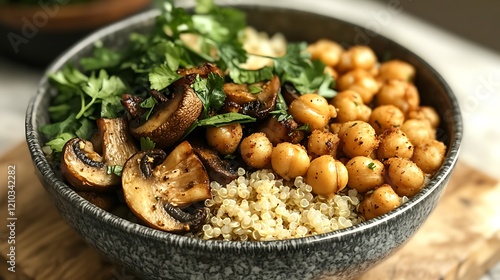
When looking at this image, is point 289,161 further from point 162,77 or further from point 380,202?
point 162,77

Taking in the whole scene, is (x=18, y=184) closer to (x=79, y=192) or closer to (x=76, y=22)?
(x=79, y=192)

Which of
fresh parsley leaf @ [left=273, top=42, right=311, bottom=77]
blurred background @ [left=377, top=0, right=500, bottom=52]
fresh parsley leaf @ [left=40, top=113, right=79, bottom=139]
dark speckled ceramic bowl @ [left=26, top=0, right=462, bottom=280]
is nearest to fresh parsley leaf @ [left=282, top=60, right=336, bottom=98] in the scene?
fresh parsley leaf @ [left=273, top=42, right=311, bottom=77]

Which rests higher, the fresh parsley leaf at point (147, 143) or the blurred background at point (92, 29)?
the fresh parsley leaf at point (147, 143)

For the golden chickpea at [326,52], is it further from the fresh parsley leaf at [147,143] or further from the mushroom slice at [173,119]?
the fresh parsley leaf at [147,143]

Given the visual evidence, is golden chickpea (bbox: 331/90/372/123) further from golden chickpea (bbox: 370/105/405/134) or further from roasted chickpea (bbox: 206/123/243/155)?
roasted chickpea (bbox: 206/123/243/155)

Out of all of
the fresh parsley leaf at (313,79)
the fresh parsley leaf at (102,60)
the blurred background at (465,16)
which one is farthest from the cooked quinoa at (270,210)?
the blurred background at (465,16)
